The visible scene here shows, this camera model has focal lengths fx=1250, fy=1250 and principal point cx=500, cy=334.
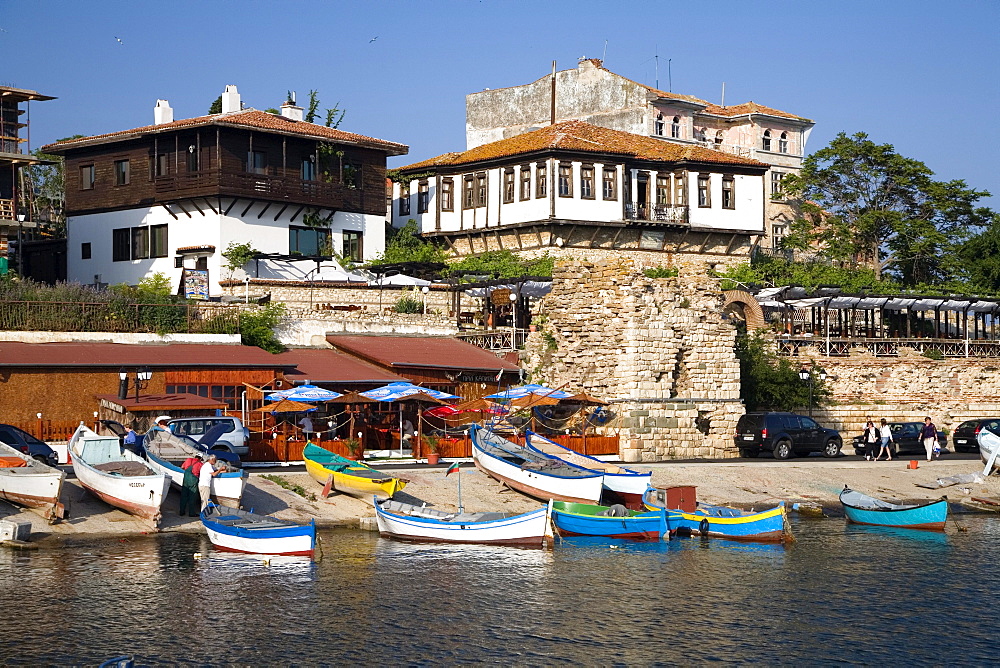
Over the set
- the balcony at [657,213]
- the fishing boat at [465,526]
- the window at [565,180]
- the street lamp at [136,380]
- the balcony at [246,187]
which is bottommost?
the fishing boat at [465,526]

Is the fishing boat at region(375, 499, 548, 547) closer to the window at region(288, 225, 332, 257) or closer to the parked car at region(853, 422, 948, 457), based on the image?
the parked car at region(853, 422, 948, 457)

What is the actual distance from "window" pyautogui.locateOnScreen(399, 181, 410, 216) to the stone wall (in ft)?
79.2

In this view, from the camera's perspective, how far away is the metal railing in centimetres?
4144

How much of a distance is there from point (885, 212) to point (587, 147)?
19.7 meters

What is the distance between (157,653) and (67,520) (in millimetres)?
9833

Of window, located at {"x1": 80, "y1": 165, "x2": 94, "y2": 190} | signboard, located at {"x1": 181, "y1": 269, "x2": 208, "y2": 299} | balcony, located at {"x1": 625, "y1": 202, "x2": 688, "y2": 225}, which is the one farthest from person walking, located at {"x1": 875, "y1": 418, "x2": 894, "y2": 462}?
window, located at {"x1": 80, "y1": 165, "x2": 94, "y2": 190}

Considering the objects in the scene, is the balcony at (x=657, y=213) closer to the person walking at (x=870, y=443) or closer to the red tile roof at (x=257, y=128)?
the red tile roof at (x=257, y=128)

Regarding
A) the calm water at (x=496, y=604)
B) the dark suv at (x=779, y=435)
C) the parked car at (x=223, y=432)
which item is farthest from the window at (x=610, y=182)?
the calm water at (x=496, y=604)

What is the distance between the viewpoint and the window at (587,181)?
6212cm

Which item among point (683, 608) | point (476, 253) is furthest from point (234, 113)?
point (683, 608)

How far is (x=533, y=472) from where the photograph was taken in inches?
1315

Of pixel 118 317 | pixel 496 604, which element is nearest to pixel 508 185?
pixel 118 317

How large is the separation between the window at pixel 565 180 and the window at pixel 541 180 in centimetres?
69

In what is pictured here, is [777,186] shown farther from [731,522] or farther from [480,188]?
[731,522]
